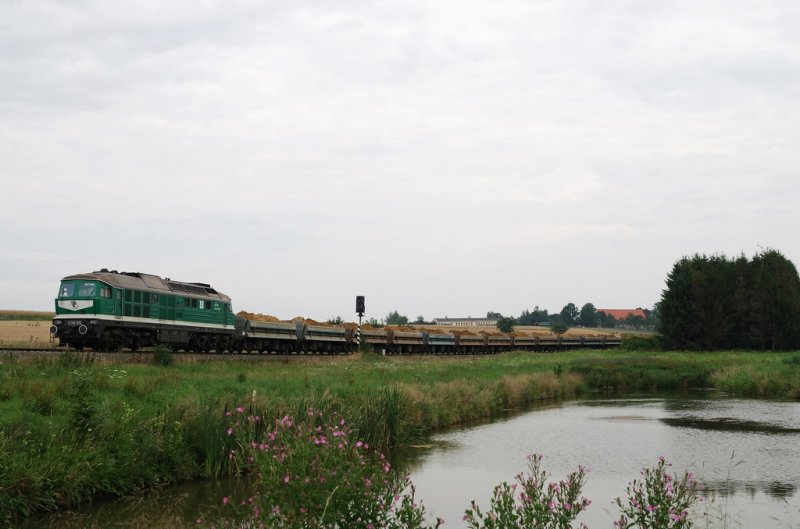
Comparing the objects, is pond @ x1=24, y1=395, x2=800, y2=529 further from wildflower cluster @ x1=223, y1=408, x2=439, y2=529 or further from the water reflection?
wildflower cluster @ x1=223, y1=408, x2=439, y2=529

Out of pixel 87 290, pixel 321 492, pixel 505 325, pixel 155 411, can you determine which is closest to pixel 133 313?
pixel 87 290

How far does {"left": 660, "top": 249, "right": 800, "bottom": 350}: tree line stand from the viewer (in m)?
72.4

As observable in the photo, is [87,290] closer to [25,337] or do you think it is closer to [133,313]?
[133,313]

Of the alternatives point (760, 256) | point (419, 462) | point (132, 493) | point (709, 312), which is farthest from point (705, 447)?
point (760, 256)

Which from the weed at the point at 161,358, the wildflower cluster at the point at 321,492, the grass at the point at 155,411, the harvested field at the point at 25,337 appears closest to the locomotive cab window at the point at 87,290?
the harvested field at the point at 25,337

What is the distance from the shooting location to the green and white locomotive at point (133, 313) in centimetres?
3384

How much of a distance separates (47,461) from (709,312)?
71136 millimetres

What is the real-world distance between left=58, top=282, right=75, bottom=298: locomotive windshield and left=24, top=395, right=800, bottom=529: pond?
63.5 ft

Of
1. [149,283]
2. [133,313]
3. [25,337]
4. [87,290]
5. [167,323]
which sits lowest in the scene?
[25,337]

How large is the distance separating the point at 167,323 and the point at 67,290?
5.48 metres

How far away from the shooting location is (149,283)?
1511 inches

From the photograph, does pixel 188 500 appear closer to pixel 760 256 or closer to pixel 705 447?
pixel 705 447

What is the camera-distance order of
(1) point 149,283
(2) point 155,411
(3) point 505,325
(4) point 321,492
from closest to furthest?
(4) point 321,492 < (2) point 155,411 < (1) point 149,283 < (3) point 505,325

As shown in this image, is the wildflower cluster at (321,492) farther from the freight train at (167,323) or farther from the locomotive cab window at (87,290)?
the locomotive cab window at (87,290)
